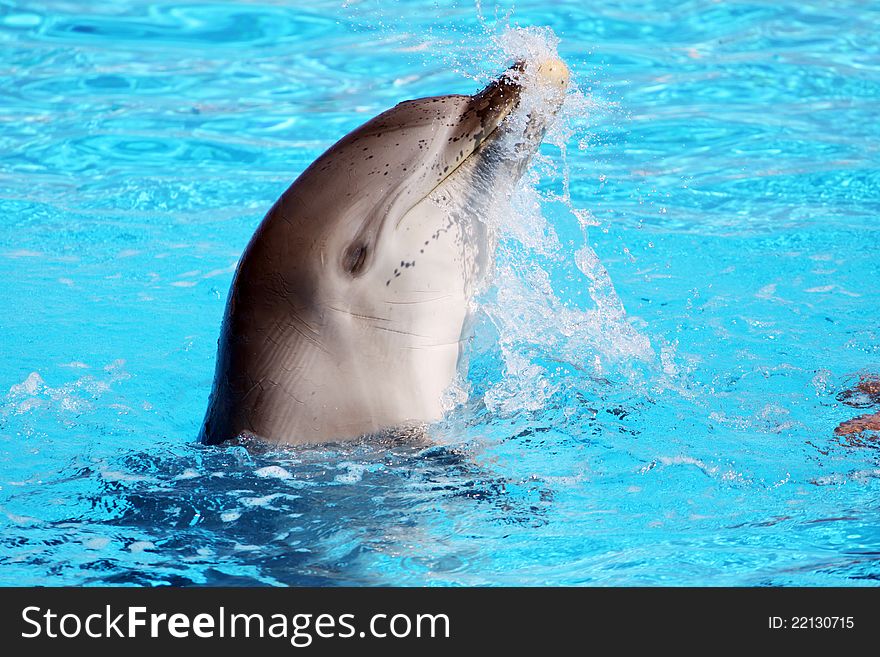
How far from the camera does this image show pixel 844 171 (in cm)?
1009

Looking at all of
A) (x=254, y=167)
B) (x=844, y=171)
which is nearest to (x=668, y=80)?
(x=844, y=171)

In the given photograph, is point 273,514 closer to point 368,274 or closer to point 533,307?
point 368,274

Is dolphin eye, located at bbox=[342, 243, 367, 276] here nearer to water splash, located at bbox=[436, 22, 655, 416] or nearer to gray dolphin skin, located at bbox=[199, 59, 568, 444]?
gray dolphin skin, located at bbox=[199, 59, 568, 444]

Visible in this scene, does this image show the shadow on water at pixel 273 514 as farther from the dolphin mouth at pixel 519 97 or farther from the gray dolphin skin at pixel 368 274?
the dolphin mouth at pixel 519 97

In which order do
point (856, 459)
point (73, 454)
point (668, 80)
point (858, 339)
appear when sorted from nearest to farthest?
point (856, 459), point (73, 454), point (858, 339), point (668, 80)

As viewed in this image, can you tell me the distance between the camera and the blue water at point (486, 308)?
3963 millimetres

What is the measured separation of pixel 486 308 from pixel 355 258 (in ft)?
2.44

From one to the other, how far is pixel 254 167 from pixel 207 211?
117 centimetres

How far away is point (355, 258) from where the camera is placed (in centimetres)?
407

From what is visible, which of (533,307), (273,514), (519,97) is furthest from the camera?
(533,307)

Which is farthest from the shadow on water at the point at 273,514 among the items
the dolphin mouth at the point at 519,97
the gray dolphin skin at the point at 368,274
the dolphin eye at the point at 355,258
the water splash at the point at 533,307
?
the dolphin mouth at the point at 519,97

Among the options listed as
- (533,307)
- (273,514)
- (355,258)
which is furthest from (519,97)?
(273,514)
